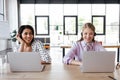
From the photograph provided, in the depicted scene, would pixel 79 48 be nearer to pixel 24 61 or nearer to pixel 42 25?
pixel 24 61

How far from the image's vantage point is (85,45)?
2219 mm

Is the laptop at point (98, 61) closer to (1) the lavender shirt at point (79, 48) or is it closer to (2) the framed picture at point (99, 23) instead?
(1) the lavender shirt at point (79, 48)

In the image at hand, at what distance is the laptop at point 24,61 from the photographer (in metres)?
1.60

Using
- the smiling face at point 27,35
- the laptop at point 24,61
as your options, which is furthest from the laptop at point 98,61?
the smiling face at point 27,35

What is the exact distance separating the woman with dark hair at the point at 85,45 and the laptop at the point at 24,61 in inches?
19.6

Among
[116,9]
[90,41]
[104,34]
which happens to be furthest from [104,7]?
[90,41]

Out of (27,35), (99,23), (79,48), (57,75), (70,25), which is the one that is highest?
(99,23)

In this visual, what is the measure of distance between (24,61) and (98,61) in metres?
0.60

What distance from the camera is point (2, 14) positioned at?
945 cm

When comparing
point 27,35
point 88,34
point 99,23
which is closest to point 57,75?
point 88,34

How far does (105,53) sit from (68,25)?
908cm

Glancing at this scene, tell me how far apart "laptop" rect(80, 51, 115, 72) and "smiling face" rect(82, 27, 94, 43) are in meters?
0.51

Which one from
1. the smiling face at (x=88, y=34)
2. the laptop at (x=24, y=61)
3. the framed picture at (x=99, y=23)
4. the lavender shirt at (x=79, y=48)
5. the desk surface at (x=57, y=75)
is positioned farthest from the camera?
the framed picture at (x=99, y=23)

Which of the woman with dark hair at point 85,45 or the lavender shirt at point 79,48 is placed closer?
the woman with dark hair at point 85,45
